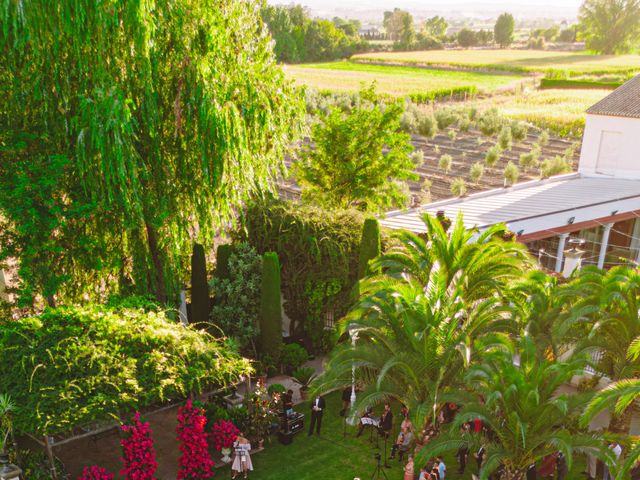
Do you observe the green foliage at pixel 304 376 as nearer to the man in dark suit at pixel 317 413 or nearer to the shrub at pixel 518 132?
the man in dark suit at pixel 317 413

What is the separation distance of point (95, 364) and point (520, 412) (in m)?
9.26

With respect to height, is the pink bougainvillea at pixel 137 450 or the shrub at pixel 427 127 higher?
the shrub at pixel 427 127

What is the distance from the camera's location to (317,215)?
75.5 feet

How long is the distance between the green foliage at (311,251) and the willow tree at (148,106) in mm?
3061

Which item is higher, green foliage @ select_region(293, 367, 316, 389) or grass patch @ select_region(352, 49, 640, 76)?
grass patch @ select_region(352, 49, 640, 76)

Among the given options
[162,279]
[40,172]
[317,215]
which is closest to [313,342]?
[317,215]

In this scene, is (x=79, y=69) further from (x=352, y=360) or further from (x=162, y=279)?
(x=352, y=360)

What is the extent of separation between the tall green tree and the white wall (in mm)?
120941

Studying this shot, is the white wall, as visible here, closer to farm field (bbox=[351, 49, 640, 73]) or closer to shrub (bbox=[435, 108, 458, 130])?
shrub (bbox=[435, 108, 458, 130])

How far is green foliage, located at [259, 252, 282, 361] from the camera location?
70.3 ft

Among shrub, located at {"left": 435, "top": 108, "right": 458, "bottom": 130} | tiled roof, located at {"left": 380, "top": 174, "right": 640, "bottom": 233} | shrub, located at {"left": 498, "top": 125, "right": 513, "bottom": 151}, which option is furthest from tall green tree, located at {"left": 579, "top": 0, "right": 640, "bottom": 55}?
tiled roof, located at {"left": 380, "top": 174, "right": 640, "bottom": 233}

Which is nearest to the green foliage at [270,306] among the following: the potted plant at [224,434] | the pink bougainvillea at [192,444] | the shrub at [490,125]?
the potted plant at [224,434]

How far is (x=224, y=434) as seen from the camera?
16438 millimetres

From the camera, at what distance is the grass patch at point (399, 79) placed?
3711 inches
